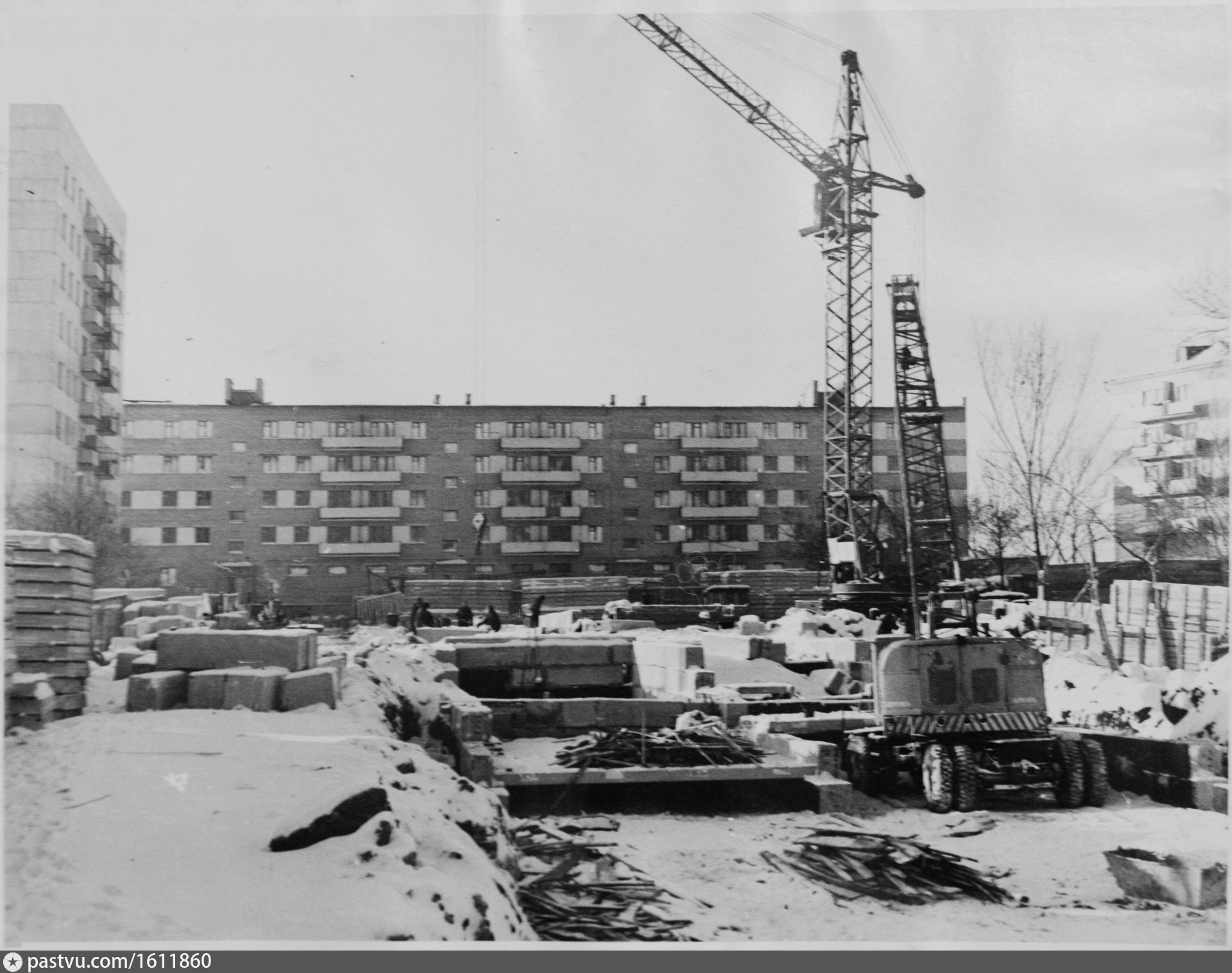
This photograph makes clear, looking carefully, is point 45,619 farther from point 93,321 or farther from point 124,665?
point 93,321

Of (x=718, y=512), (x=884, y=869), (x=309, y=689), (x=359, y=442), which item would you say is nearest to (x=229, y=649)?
(x=309, y=689)

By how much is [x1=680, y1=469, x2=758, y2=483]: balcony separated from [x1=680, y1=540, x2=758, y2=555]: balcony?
2.44 ft

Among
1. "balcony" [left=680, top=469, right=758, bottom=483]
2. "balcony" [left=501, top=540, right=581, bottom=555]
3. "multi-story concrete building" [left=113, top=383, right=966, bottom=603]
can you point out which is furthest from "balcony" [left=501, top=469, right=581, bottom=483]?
"balcony" [left=680, top=469, right=758, bottom=483]

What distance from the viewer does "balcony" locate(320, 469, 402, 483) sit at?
9.00 m

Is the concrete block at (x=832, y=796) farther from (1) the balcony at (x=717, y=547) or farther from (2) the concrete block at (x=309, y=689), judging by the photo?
(2) the concrete block at (x=309, y=689)

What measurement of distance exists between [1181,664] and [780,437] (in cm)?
613

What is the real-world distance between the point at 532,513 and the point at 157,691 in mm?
4178

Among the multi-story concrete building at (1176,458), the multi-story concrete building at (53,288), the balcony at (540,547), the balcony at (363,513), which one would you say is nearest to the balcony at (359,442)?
the balcony at (363,513)

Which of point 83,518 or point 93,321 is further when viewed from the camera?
point 83,518

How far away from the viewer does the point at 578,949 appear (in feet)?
16.0

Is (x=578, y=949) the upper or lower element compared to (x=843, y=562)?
lower

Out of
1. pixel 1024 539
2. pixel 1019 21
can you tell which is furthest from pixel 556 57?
pixel 1024 539

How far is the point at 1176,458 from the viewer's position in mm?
9133
